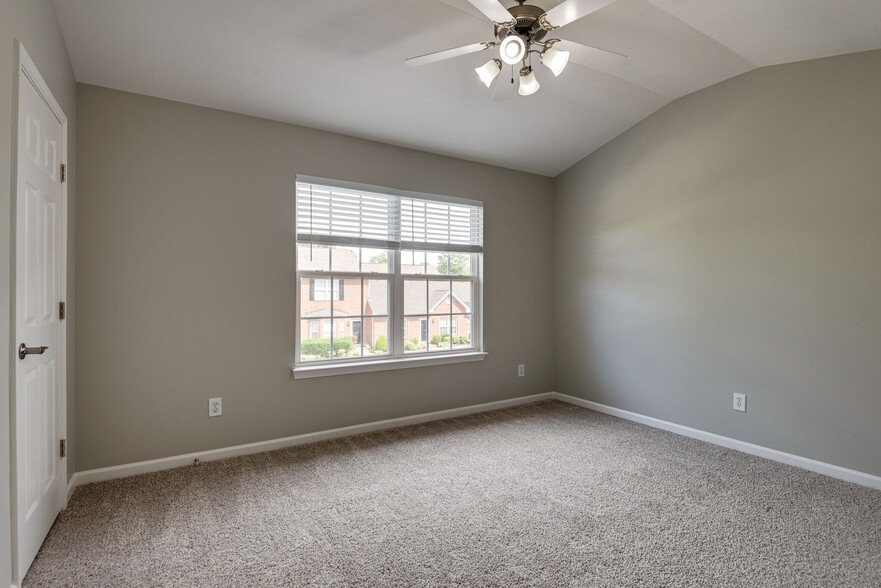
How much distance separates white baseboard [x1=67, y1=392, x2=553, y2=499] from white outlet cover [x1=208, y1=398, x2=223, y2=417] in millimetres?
241

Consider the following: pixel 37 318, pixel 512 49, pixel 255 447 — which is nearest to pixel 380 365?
pixel 255 447

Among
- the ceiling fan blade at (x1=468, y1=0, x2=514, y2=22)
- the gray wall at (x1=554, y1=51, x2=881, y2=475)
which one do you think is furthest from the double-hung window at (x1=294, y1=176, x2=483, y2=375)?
the ceiling fan blade at (x1=468, y1=0, x2=514, y2=22)

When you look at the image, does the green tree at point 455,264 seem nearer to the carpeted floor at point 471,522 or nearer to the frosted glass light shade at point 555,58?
the carpeted floor at point 471,522

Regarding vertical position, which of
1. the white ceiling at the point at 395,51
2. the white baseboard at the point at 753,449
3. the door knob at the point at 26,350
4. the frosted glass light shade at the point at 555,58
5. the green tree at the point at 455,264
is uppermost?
the white ceiling at the point at 395,51

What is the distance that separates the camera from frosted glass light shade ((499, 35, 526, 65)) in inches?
76.7

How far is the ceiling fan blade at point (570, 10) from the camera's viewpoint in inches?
68.8

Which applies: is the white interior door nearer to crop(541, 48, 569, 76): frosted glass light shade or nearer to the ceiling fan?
the ceiling fan

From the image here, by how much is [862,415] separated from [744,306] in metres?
0.88

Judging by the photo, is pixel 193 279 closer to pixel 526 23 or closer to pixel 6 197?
pixel 6 197

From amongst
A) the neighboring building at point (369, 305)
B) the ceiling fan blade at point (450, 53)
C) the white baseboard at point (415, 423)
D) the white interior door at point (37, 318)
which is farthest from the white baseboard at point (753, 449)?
the white interior door at point (37, 318)

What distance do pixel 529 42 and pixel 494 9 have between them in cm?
31

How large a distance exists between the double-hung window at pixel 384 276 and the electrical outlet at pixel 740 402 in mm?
2008

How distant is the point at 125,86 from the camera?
8.75 feet

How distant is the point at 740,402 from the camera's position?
3.21m
